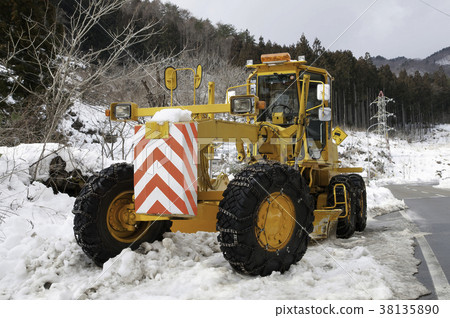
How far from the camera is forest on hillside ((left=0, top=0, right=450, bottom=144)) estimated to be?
8367 millimetres

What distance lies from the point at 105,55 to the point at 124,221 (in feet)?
55.9

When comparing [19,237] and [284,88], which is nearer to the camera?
[19,237]

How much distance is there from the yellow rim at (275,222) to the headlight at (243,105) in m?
0.95

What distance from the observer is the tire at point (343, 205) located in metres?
7.60

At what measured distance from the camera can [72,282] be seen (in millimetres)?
4141

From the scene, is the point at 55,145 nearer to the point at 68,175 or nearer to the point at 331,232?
the point at 68,175

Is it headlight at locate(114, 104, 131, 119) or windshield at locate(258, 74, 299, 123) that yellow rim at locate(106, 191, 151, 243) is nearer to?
headlight at locate(114, 104, 131, 119)

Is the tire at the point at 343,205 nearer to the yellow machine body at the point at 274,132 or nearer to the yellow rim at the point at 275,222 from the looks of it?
the yellow machine body at the point at 274,132

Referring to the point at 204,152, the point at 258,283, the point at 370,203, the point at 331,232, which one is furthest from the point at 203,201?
the point at 370,203

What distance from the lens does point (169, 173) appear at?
4.60 meters

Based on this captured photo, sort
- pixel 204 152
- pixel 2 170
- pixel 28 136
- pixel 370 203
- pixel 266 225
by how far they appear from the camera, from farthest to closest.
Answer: pixel 370 203
pixel 28 136
pixel 2 170
pixel 204 152
pixel 266 225

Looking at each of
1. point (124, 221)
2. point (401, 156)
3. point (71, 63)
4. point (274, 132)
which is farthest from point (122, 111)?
point (401, 156)

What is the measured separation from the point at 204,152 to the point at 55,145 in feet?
13.9

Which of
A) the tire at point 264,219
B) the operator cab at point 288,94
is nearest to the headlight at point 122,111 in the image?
the tire at point 264,219
